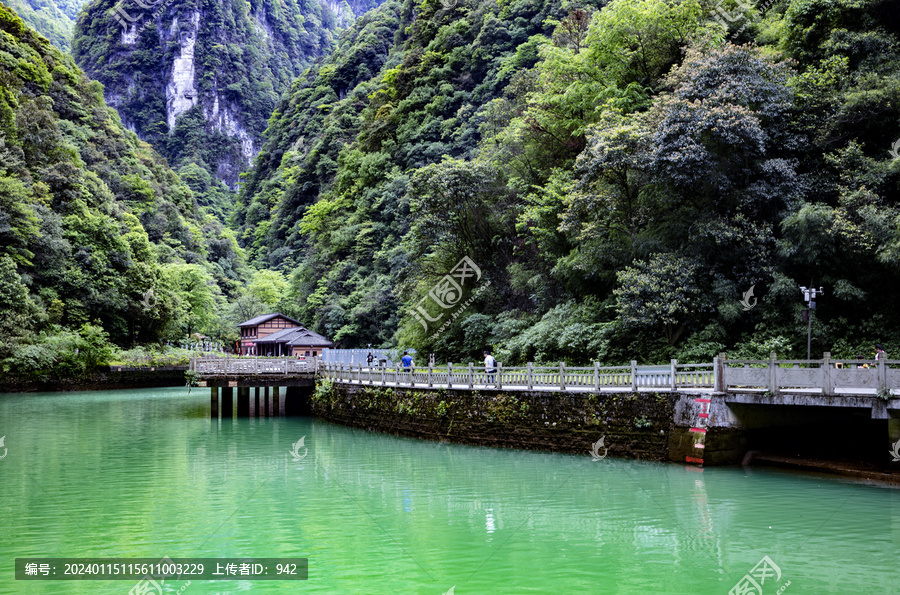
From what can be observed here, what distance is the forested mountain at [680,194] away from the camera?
23953mm

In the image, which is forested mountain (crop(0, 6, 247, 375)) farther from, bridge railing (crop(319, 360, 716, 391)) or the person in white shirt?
the person in white shirt

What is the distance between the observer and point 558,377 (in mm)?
22109

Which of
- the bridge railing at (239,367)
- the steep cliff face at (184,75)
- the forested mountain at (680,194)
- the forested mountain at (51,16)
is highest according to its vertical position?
the forested mountain at (51,16)

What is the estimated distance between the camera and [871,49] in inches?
1005

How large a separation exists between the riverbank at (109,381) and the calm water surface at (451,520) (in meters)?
28.4

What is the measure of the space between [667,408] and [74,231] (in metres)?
52.5

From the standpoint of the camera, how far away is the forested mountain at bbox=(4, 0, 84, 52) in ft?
470

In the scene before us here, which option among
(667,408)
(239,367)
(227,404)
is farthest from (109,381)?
(667,408)

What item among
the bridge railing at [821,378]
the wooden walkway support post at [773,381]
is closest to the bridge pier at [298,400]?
the bridge railing at [821,378]

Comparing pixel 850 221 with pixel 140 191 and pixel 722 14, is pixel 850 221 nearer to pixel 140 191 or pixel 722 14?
pixel 722 14

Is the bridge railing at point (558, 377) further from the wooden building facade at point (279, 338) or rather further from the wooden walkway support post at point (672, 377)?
the wooden building facade at point (279, 338)

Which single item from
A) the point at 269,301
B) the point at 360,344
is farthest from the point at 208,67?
the point at 360,344

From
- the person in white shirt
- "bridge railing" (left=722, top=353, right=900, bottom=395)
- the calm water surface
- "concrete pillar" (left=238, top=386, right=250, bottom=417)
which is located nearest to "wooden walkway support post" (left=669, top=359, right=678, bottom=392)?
"bridge railing" (left=722, top=353, right=900, bottom=395)

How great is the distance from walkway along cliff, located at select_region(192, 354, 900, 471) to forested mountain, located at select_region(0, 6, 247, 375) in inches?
1382
